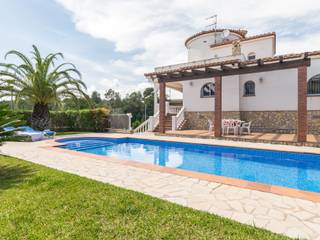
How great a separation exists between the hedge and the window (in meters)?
8.93

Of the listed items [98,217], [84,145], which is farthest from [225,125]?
[98,217]

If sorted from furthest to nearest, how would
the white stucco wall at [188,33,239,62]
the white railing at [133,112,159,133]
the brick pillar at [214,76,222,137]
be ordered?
the white stucco wall at [188,33,239,62] → the white railing at [133,112,159,133] → the brick pillar at [214,76,222,137]

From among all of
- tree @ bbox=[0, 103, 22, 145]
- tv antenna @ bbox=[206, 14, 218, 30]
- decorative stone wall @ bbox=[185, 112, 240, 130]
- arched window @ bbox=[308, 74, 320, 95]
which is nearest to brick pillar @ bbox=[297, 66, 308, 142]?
arched window @ bbox=[308, 74, 320, 95]

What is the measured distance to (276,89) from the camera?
605 inches

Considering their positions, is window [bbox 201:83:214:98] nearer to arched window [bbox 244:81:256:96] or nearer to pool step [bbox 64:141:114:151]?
arched window [bbox 244:81:256:96]

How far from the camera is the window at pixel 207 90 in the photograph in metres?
17.6

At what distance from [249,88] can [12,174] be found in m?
16.3

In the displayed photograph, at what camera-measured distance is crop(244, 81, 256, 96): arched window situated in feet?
53.4

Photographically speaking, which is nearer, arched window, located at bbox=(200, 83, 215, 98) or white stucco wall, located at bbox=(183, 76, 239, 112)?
white stucco wall, located at bbox=(183, 76, 239, 112)

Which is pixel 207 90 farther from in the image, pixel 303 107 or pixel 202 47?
pixel 303 107

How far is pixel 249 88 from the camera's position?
650 inches

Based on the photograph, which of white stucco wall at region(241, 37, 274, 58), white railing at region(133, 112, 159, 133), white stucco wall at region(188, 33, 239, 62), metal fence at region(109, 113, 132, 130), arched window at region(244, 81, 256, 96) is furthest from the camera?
white stucco wall at region(188, 33, 239, 62)

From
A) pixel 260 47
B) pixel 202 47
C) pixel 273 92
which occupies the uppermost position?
pixel 202 47

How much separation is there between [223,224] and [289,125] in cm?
1486
